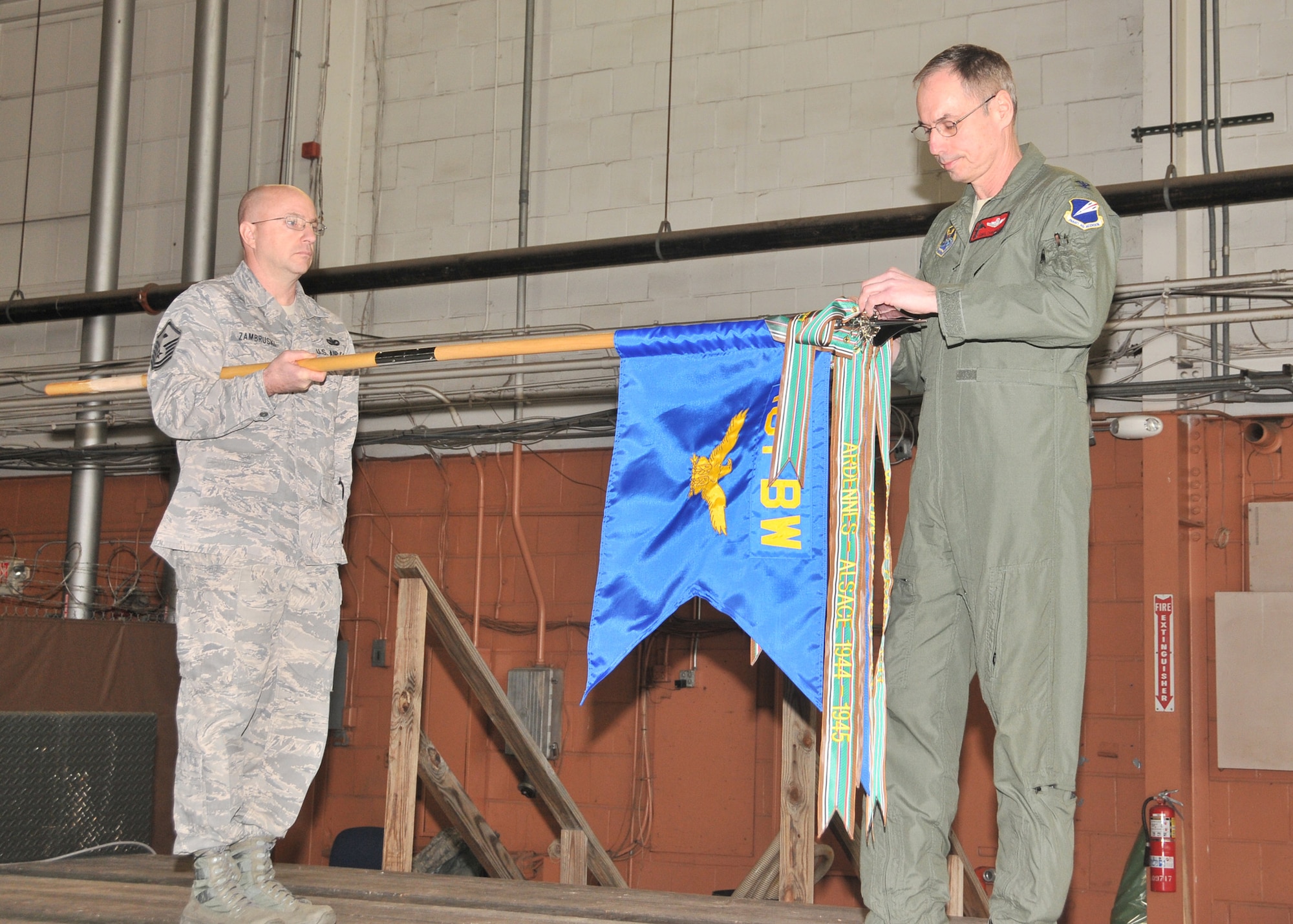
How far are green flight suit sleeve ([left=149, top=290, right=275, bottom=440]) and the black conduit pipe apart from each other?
2.63 m

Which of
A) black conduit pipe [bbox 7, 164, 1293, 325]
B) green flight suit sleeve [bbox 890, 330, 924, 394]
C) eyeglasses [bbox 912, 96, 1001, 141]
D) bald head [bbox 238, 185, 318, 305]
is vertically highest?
black conduit pipe [bbox 7, 164, 1293, 325]

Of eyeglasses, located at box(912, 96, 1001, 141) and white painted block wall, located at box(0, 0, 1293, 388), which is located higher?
white painted block wall, located at box(0, 0, 1293, 388)

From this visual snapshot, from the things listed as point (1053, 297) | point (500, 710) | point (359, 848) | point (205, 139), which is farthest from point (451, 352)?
point (205, 139)

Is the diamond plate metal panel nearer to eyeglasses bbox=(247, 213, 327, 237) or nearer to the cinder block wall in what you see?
eyeglasses bbox=(247, 213, 327, 237)

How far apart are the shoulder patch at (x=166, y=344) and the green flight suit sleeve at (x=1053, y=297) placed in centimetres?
167

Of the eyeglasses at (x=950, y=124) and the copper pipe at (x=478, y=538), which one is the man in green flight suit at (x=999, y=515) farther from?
the copper pipe at (x=478, y=538)

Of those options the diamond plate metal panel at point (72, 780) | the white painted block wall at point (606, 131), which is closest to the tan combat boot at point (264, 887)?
the diamond plate metal panel at point (72, 780)

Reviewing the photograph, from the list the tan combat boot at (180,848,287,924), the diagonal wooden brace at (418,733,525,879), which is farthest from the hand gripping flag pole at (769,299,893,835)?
the diagonal wooden brace at (418,733,525,879)

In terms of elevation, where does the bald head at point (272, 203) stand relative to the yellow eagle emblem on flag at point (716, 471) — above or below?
above

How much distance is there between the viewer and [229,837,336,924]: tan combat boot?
2494 mm

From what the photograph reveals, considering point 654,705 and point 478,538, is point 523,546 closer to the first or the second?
point 478,538

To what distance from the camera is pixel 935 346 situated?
2.29 metres

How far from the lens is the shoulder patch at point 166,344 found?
8.88ft

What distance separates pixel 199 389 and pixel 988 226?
65.7 inches
